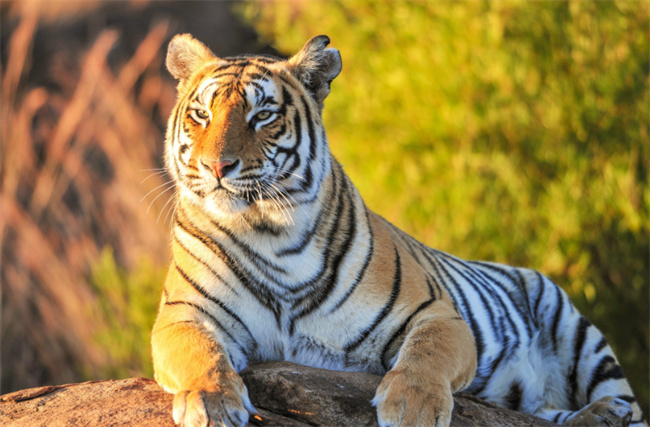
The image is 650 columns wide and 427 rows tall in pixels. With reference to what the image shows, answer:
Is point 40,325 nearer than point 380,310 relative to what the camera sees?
No

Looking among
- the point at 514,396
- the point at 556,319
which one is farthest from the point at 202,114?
the point at 556,319

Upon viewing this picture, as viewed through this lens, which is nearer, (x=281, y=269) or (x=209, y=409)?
(x=209, y=409)

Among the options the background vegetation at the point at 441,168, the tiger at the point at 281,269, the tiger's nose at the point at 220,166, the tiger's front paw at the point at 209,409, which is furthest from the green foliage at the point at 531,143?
the tiger's front paw at the point at 209,409

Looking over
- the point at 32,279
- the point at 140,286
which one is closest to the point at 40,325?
the point at 32,279

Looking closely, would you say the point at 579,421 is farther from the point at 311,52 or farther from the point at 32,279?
the point at 32,279

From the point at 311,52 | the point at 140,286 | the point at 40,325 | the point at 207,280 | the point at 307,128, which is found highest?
the point at 311,52

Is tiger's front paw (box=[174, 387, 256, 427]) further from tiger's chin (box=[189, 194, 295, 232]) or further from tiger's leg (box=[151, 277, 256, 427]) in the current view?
tiger's chin (box=[189, 194, 295, 232])

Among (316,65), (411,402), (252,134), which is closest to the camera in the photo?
(411,402)

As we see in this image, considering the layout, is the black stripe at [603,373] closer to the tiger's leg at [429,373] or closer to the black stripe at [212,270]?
the tiger's leg at [429,373]

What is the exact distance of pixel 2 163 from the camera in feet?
22.0

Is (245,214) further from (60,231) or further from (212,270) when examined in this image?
(60,231)

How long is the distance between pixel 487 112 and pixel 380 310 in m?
4.14

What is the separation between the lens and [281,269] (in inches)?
108

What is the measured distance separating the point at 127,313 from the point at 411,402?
4.55 metres
